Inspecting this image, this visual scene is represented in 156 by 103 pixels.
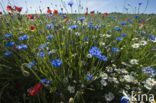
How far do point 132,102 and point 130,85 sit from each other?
282 mm

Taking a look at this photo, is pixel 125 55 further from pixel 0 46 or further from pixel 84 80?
pixel 0 46

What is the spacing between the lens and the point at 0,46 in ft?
4.20

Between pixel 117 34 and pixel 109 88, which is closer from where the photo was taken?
pixel 109 88

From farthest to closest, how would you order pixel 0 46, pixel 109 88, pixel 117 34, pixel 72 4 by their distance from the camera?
pixel 117 34 → pixel 72 4 → pixel 0 46 → pixel 109 88

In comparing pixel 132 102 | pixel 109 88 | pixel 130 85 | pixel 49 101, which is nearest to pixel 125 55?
pixel 130 85

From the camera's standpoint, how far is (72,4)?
1.60 metres

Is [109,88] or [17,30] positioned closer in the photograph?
[109,88]

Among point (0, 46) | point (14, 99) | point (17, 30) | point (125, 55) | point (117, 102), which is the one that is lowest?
point (117, 102)

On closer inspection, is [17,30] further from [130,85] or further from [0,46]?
[130,85]

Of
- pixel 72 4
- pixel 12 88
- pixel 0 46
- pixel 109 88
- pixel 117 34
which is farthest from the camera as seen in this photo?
pixel 117 34

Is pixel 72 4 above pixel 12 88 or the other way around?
above

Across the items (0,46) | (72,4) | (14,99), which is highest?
(72,4)

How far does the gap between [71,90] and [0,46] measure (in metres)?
1.03

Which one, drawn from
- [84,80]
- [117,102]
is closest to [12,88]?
[84,80]
